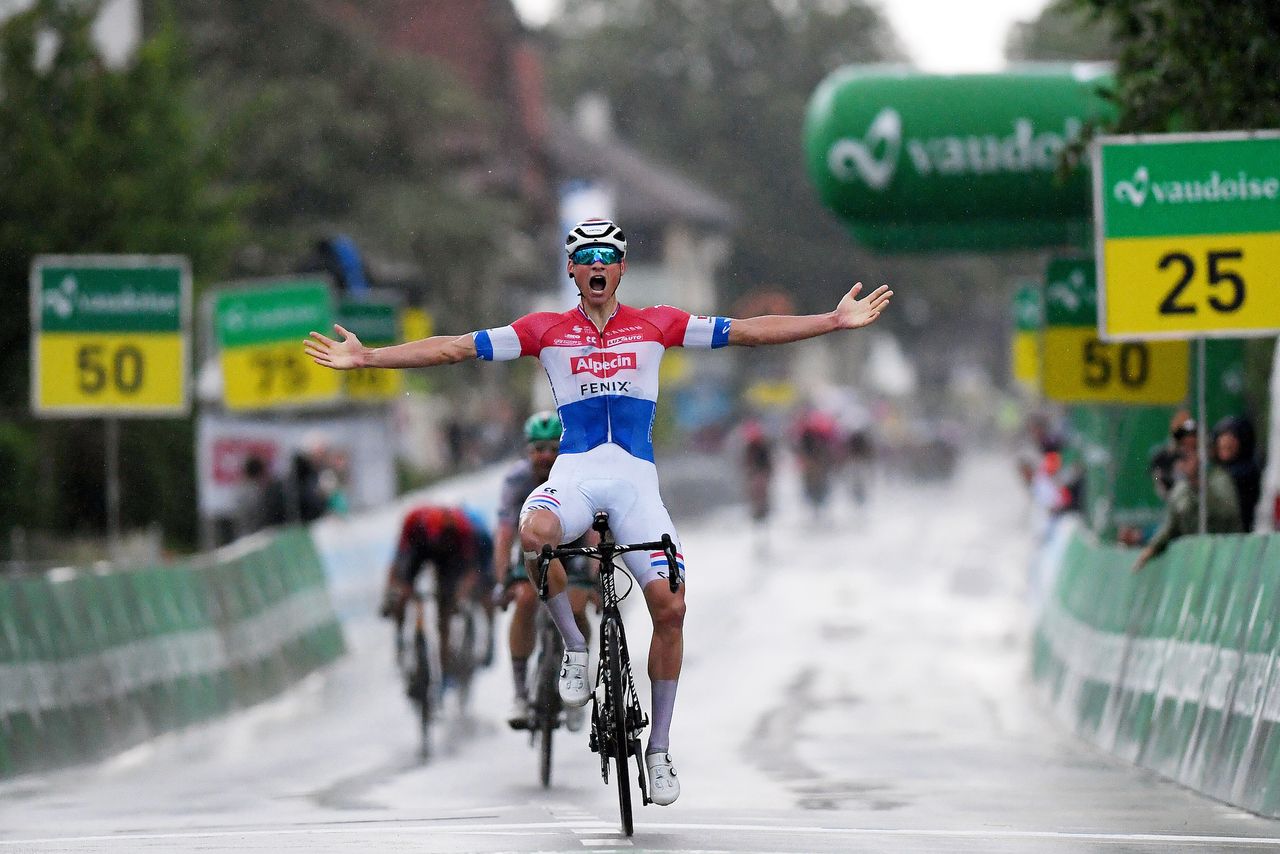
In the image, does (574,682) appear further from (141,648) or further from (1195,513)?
(141,648)

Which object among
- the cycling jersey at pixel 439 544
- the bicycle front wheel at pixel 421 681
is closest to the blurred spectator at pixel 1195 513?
the cycling jersey at pixel 439 544

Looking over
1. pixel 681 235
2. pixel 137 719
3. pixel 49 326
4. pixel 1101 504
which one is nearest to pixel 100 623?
pixel 137 719

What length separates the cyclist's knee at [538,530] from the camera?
980cm

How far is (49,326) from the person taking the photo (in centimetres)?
1917

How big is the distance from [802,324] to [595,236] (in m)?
0.87

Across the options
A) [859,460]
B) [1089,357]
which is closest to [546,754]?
[1089,357]

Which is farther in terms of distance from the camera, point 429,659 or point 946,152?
point 946,152

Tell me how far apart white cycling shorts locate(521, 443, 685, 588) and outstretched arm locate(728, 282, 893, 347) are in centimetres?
63

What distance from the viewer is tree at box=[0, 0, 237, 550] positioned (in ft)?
89.6

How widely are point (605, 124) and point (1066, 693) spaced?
271 ft

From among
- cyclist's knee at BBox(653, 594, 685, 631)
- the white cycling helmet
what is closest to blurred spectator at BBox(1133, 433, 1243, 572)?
cyclist's knee at BBox(653, 594, 685, 631)

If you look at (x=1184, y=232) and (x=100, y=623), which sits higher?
(x=1184, y=232)

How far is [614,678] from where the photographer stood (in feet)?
32.9

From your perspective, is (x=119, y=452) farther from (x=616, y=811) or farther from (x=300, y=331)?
(x=616, y=811)
